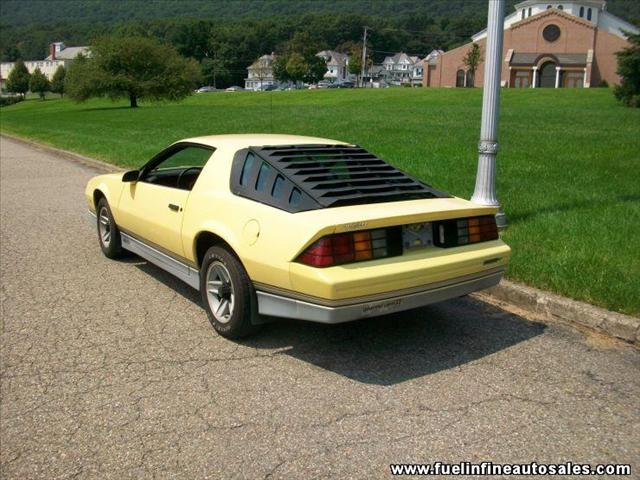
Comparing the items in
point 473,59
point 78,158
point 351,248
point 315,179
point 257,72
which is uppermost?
point 257,72

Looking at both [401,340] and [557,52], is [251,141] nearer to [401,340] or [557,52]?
[401,340]

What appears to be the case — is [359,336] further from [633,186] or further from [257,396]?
[633,186]

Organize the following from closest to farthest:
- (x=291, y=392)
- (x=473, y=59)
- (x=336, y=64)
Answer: (x=291, y=392), (x=473, y=59), (x=336, y=64)

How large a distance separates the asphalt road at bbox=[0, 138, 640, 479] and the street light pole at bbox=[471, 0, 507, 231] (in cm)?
189

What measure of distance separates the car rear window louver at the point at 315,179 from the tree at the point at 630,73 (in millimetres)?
34577

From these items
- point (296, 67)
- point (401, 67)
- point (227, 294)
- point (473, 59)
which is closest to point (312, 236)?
point (227, 294)

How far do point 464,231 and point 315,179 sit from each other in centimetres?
110

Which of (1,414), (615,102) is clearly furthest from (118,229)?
(615,102)

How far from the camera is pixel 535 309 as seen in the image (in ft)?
17.1

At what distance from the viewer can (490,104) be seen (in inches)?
265

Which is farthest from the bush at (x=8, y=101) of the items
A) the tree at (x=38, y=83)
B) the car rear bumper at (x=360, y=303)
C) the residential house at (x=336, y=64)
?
the car rear bumper at (x=360, y=303)

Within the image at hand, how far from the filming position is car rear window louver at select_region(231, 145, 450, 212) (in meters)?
4.26

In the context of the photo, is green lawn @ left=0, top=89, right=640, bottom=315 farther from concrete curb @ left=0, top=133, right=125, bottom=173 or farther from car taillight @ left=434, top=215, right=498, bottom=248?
car taillight @ left=434, top=215, right=498, bottom=248

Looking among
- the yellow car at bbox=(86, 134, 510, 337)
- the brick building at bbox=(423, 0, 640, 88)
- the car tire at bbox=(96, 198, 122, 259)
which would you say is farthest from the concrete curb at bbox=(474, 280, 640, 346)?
the brick building at bbox=(423, 0, 640, 88)
